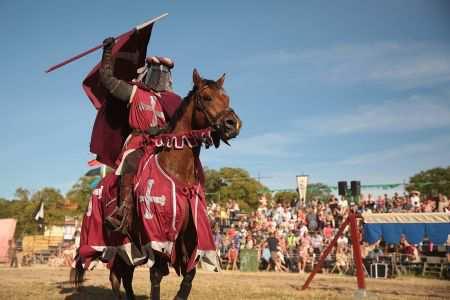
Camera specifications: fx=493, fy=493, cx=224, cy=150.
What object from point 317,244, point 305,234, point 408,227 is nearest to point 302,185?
point 305,234

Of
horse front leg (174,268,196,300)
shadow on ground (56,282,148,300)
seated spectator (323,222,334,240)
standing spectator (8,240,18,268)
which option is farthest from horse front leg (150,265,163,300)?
standing spectator (8,240,18,268)

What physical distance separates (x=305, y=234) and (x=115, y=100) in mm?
15012

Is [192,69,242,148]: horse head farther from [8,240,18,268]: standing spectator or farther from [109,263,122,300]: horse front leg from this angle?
[8,240,18,268]: standing spectator

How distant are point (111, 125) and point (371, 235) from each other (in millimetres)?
13121

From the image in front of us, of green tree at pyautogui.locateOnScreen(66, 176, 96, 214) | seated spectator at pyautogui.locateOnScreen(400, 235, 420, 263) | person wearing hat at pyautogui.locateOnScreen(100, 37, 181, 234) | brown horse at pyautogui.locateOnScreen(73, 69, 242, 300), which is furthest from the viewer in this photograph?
green tree at pyautogui.locateOnScreen(66, 176, 96, 214)

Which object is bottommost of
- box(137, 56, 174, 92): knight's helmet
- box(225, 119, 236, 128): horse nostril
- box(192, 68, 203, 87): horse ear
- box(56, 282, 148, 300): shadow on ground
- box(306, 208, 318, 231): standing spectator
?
box(56, 282, 148, 300): shadow on ground

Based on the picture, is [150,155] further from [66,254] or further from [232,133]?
[66,254]

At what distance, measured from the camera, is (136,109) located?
22.4 ft

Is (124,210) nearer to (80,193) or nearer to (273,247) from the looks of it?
(273,247)

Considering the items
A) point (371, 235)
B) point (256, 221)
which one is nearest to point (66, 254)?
point (256, 221)

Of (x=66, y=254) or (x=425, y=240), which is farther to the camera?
(x=66, y=254)

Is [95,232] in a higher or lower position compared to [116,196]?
lower

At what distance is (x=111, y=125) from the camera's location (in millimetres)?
7633

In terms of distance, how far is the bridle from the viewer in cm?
567
